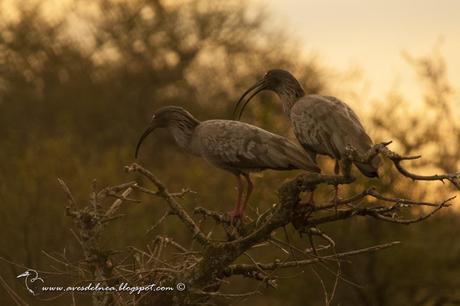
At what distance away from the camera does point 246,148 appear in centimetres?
1242

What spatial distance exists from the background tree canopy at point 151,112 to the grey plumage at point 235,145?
10903 millimetres

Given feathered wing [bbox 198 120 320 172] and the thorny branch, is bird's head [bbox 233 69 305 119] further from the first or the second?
the thorny branch

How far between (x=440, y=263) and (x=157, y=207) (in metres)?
6.42

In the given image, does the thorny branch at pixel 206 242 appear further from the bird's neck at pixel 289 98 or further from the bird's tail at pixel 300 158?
the bird's neck at pixel 289 98

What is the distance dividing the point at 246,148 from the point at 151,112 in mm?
28273

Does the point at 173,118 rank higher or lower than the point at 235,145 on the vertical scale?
higher

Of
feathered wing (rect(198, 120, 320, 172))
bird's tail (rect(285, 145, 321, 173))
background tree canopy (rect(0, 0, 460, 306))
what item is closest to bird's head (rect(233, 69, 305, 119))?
feathered wing (rect(198, 120, 320, 172))

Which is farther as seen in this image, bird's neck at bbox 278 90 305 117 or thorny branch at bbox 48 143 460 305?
bird's neck at bbox 278 90 305 117

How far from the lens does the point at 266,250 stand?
26406mm

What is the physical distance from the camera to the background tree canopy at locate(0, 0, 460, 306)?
85.4ft

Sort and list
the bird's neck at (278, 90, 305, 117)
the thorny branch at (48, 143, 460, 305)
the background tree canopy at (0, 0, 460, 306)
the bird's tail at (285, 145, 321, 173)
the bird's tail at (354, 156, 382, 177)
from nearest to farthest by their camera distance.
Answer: the thorny branch at (48, 143, 460, 305) → the bird's tail at (354, 156, 382, 177) → the bird's tail at (285, 145, 321, 173) → the bird's neck at (278, 90, 305, 117) → the background tree canopy at (0, 0, 460, 306)

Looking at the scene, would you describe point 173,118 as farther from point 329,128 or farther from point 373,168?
point 373,168

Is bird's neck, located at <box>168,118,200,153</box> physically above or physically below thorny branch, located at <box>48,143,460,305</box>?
above

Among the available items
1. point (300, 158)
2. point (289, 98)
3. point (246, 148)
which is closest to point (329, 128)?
point (300, 158)
